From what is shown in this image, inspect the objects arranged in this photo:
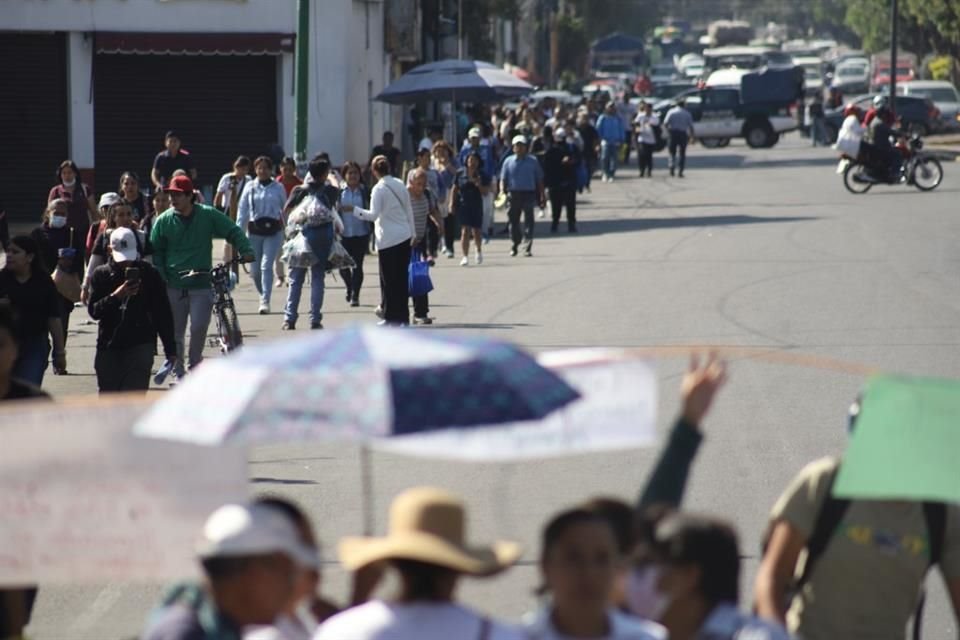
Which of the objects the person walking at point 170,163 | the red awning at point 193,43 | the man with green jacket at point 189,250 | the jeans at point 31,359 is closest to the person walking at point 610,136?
the red awning at point 193,43

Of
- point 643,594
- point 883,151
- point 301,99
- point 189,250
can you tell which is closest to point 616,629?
point 643,594

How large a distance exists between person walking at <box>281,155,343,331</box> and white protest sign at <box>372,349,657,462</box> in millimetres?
12523

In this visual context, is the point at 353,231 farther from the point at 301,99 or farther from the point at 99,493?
the point at 99,493

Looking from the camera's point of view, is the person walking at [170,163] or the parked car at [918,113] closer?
the person walking at [170,163]

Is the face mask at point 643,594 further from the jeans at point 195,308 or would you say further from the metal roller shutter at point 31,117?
the metal roller shutter at point 31,117

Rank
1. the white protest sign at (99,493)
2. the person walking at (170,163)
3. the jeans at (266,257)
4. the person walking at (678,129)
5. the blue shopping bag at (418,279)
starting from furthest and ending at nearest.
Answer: the person walking at (678,129), the person walking at (170,163), the jeans at (266,257), the blue shopping bag at (418,279), the white protest sign at (99,493)

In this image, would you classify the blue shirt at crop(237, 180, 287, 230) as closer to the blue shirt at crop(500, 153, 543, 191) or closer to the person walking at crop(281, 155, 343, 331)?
the person walking at crop(281, 155, 343, 331)

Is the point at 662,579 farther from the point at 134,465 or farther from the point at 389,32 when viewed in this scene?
the point at 389,32

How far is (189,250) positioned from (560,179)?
15.3 meters

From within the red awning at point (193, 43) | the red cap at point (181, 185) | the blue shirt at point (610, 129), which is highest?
the red awning at point (193, 43)

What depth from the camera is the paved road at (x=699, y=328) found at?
360 inches

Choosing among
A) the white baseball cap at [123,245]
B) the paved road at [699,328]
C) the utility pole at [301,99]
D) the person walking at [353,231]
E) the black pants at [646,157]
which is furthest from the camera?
the black pants at [646,157]

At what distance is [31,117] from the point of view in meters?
32.8

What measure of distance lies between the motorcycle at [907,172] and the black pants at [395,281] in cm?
1809
